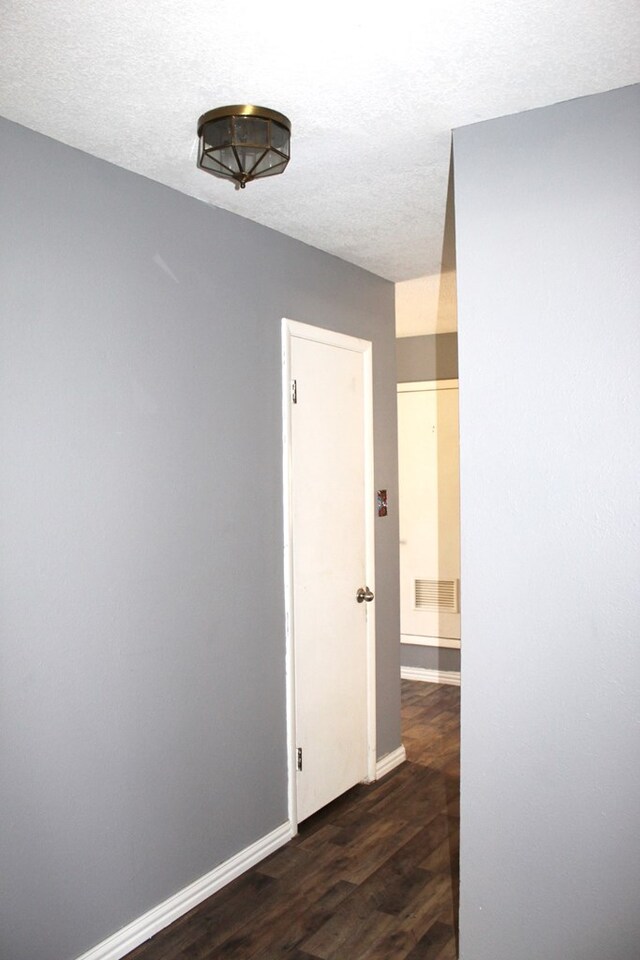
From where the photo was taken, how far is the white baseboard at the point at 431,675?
557 centimetres

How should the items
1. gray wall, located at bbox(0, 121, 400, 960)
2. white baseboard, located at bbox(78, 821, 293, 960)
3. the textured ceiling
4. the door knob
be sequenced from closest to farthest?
the textured ceiling, gray wall, located at bbox(0, 121, 400, 960), white baseboard, located at bbox(78, 821, 293, 960), the door knob

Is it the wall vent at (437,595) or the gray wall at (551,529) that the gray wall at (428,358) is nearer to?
the wall vent at (437,595)

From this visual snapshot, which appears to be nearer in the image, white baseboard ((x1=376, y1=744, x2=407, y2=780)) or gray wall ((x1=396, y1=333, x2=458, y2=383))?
white baseboard ((x1=376, y1=744, x2=407, y2=780))

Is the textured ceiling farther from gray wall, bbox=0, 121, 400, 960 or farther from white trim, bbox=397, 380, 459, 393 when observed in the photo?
white trim, bbox=397, 380, 459, 393

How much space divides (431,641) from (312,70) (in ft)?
14.4

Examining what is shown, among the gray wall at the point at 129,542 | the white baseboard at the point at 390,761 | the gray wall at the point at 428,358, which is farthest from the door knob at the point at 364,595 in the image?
the gray wall at the point at 428,358

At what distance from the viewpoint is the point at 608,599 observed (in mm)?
2092

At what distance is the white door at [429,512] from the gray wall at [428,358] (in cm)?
7

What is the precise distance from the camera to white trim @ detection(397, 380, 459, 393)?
557 cm

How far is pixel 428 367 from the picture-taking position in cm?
566

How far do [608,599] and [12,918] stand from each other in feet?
6.09

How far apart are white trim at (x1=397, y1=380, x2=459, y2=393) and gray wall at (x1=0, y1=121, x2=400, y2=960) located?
7.99 ft

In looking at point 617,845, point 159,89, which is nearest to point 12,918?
point 617,845

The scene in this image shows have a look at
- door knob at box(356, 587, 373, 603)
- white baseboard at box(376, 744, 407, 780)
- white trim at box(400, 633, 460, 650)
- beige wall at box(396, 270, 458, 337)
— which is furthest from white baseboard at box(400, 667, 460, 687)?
beige wall at box(396, 270, 458, 337)
